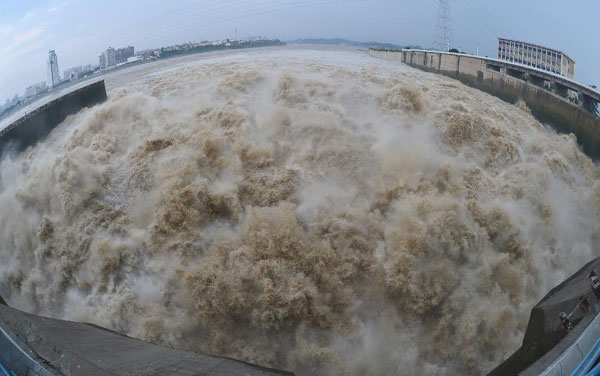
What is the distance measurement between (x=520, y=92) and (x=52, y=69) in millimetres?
10205

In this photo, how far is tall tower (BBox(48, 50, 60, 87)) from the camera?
23.3 ft

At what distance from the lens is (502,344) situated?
4.73 m

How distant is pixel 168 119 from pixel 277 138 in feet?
6.36

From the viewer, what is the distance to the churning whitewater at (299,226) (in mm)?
4551

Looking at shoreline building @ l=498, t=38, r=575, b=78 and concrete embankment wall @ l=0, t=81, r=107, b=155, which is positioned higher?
shoreline building @ l=498, t=38, r=575, b=78

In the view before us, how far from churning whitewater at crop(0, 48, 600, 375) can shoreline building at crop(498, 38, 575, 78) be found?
3.06 meters

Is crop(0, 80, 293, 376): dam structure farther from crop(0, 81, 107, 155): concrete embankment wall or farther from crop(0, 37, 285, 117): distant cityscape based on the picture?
crop(0, 37, 285, 117): distant cityscape

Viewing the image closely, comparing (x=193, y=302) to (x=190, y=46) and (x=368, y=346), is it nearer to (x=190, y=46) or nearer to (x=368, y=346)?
(x=368, y=346)

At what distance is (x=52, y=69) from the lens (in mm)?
7188

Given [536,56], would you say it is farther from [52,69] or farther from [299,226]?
[52,69]

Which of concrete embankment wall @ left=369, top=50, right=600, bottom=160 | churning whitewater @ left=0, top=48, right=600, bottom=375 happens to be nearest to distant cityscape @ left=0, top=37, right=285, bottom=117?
churning whitewater @ left=0, top=48, right=600, bottom=375

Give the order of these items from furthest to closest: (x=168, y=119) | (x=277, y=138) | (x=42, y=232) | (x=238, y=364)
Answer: (x=168, y=119) < (x=277, y=138) < (x=42, y=232) < (x=238, y=364)

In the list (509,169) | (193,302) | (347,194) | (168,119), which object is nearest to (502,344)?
(347,194)

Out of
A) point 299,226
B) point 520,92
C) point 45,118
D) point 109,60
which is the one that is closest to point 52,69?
point 45,118
